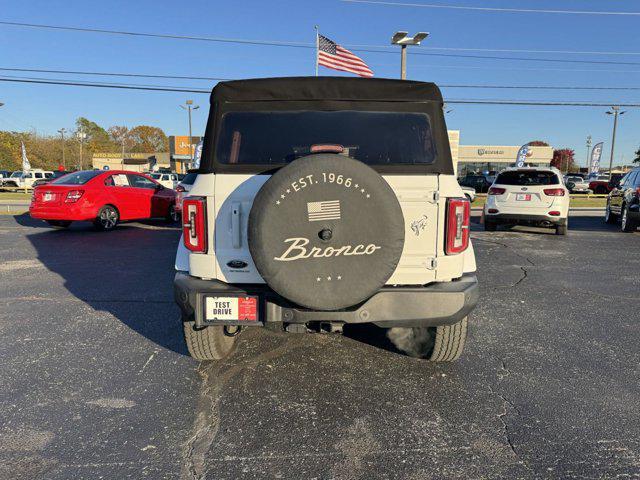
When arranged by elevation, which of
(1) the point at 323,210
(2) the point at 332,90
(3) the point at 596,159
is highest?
(3) the point at 596,159

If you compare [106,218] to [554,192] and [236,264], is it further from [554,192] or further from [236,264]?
[554,192]

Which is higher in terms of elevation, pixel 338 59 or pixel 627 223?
pixel 338 59

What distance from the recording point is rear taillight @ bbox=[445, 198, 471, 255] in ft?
10.2

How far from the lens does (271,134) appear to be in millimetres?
3352

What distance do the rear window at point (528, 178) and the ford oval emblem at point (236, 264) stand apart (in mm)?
9500

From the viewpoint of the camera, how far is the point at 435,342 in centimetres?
354

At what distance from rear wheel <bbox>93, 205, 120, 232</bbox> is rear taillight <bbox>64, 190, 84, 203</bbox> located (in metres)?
0.60

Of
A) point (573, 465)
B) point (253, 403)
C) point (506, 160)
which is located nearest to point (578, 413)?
point (573, 465)

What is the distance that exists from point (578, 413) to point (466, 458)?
0.96 m

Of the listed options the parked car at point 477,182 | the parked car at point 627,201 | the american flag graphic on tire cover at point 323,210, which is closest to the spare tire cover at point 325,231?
the american flag graphic on tire cover at point 323,210

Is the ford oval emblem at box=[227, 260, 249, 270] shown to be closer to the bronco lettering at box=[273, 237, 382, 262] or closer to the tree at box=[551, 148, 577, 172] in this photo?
the bronco lettering at box=[273, 237, 382, 262]

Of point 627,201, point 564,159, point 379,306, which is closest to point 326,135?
point 379,306

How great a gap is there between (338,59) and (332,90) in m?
14.3

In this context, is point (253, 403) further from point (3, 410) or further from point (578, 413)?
point (578, 413)
